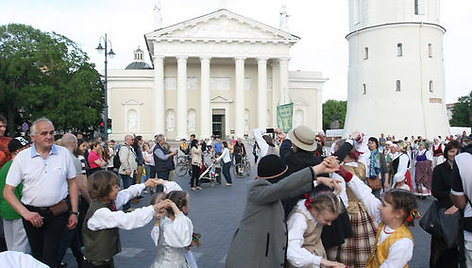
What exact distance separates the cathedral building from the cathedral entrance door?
0.13m

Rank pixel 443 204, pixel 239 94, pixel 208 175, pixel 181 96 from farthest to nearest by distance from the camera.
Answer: pixel 239 94, pixel 181 96, pixel 208 175, pixel 443 204

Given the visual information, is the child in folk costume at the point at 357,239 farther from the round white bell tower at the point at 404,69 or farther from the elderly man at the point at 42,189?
the round white bell tower at the point at 404,69

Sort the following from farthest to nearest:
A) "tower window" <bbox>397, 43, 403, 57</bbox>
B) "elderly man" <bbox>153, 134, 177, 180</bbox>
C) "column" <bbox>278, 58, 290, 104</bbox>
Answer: "column" <bbox>278, 58, 290, 104</bbox>, "tower window" <bbox>397, 43, 403, 57</bbox>, "elderly man" <bbox>153, 134, 177, 180</bbox>

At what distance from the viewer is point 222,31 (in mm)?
46375

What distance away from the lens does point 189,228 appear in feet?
11.9

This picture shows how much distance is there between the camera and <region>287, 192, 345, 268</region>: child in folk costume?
10.2 feet

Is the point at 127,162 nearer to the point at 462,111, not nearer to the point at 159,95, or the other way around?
the point at 159,95

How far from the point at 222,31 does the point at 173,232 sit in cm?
4466

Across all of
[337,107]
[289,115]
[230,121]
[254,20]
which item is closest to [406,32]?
[254,20]

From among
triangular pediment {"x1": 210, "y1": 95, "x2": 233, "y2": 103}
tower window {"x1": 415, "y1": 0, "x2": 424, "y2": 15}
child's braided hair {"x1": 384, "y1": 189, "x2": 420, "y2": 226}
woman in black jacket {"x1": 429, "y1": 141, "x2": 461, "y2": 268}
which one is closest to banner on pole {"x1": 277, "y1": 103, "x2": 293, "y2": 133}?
woman in black jacket {"x1": 429, "y1": 141, "x2": 461, "y2": 268}

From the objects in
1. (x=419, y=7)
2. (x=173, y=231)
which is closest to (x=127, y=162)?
(x=173, y=231)

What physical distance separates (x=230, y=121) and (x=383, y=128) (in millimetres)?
19029

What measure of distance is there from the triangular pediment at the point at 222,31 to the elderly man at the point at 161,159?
35548 millimetres

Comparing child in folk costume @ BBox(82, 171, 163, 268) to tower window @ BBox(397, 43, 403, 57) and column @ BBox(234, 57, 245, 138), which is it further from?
column @ BBox(234, 57, 245, 138)
